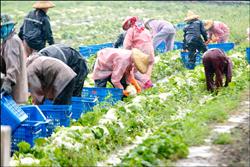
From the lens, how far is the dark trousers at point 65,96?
9695mm

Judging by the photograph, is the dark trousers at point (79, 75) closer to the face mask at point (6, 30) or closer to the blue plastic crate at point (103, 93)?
the blue plastic crate at point (103, 93)

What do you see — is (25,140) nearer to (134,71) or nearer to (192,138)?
(192,138)

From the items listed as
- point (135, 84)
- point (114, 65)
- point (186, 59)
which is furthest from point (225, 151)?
point (186, 59)

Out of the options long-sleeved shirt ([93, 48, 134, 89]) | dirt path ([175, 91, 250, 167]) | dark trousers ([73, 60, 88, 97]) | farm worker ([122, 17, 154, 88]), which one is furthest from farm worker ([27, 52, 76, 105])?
farm worker ([122, 17, 154, 88])

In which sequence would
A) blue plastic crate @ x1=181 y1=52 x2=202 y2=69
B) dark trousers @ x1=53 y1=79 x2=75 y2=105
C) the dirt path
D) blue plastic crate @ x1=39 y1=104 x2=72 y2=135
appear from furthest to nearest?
blue plastic crate @ x1=181 y1=52 x2=202 y2=69 → dark trousers @ x1=53 y1=79 x2=75 y2=105 → blue plastic crate @ x1=39 y1=104 x2=72 y2=135 → the dirt path

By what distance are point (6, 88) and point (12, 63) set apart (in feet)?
1.12

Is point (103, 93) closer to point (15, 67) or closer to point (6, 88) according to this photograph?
point (15, 67)

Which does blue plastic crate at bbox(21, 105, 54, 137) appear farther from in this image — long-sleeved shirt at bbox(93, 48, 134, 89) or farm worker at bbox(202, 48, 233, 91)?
farm worker at bbox(202, 48, 233, 91)

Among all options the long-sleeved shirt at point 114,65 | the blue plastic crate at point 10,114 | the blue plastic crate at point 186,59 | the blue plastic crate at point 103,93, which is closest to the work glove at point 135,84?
the long-sleeved shirt at point 114,65

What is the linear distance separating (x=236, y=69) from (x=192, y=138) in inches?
278

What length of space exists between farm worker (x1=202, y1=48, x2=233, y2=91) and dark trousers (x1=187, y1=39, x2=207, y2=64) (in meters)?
3.74

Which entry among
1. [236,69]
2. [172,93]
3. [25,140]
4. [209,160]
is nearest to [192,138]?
[209,160]

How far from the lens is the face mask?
8242mm

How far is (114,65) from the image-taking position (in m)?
11.6
